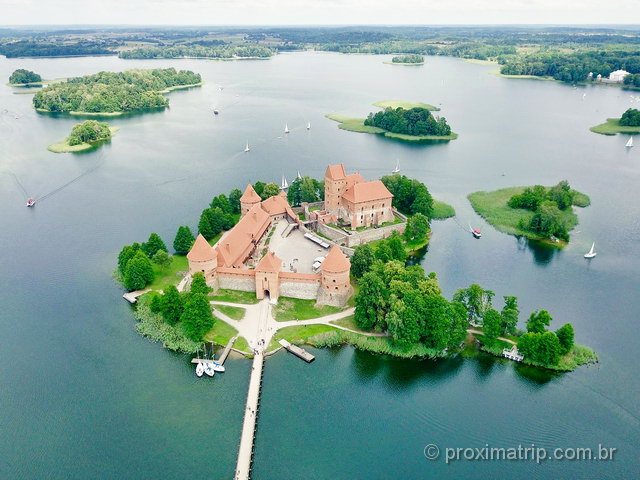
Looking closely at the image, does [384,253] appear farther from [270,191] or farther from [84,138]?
[84,138]

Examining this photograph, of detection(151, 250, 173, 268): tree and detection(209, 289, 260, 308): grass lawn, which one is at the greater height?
detection(151, 250, 173, 268): tree

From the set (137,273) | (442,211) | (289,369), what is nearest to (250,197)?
(137,273)

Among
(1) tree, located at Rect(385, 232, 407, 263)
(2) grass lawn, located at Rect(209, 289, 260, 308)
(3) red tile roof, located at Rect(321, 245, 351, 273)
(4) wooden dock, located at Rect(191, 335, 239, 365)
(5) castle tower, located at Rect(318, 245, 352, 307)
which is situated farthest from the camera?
(1) tree, located at Rect(385, 232, 407, 263)

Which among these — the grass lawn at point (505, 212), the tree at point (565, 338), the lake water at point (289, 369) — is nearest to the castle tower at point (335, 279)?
the lake water at point (289, 369)

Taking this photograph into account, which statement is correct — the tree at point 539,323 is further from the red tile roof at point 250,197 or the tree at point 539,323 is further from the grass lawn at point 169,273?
the red tile roof at point 250,197

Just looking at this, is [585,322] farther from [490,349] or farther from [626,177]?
[626,177]

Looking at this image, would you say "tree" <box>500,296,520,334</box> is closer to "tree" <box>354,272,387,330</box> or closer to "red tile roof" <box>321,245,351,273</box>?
"tree" <box>354,272,387,330</box>

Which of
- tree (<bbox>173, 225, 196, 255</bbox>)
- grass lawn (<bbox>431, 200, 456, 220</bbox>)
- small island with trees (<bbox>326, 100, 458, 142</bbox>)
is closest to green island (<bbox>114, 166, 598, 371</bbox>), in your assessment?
tree (<bbox>173, 225, 196, 255</bbox>)
